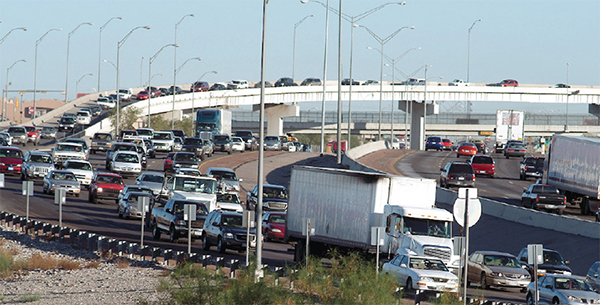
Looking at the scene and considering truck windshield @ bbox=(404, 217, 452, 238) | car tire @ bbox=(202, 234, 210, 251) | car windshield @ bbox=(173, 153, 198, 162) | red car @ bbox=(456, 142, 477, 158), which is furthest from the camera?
red car @ bbox=(456, 142, 477, 158)

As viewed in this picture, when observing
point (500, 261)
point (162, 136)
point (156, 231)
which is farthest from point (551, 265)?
point (162, 136)

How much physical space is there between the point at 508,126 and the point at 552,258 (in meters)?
71.2

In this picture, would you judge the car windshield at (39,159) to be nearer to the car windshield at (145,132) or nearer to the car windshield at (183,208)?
the car windshield at (183,208)

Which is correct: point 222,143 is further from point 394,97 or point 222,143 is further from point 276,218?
point 394,97

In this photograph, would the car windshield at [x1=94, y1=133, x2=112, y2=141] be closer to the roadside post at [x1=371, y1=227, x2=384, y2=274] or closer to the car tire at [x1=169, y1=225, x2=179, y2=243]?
the car tire at [x1=169, y1=225, x2=179, y2=243]

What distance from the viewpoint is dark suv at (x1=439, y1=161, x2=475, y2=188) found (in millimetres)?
50562

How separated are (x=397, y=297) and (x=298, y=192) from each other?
38.4 ft

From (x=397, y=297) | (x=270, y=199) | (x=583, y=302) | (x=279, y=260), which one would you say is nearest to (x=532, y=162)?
(x=270, y=199)

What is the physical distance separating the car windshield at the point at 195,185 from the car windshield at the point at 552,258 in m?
13.8

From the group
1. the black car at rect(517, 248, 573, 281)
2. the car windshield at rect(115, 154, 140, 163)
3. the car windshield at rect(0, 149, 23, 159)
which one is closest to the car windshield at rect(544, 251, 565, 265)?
the black car at rect(517, 248, 573, 281)

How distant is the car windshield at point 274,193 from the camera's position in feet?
131

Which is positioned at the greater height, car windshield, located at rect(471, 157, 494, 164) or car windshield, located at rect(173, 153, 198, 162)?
car windshield, located at rect(471, 157, 494, 164)

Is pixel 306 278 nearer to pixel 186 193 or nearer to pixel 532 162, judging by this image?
pixel 186 193

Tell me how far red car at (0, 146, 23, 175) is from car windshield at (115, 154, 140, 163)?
5.37 meters
